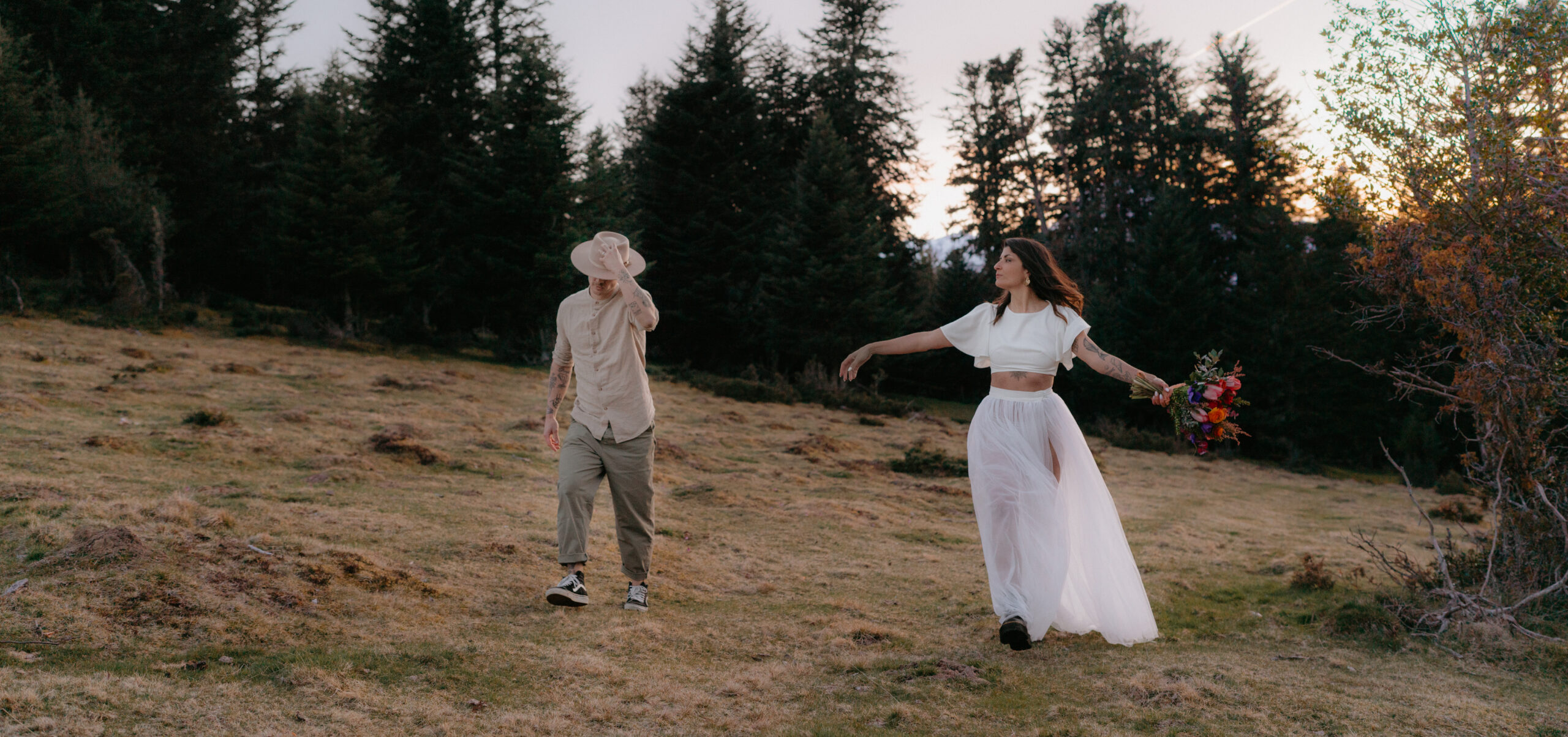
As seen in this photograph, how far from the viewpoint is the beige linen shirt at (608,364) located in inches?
213

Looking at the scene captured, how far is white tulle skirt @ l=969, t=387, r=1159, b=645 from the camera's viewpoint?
5000 mm

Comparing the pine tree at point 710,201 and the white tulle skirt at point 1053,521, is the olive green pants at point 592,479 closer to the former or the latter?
the white tulle skirt at point 1053,521

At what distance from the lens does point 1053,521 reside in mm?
5012

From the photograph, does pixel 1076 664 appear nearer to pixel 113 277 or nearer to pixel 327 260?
pixel 327 260

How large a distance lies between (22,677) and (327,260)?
2171cm

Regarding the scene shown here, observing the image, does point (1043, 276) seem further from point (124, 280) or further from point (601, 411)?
point (124, 280)

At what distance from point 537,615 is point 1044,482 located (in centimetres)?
311

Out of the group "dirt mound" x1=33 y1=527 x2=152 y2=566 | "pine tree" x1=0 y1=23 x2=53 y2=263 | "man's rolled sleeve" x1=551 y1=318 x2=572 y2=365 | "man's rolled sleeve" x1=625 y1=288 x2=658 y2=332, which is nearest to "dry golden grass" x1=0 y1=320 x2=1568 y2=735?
"dirt mound" x1=33 y1=527 x2=152 y2=566

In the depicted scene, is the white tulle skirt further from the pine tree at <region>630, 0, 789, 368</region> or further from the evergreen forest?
the pine tree at <region>630, 0, 789, 368</region>

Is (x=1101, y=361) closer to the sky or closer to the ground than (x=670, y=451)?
closer to the sky

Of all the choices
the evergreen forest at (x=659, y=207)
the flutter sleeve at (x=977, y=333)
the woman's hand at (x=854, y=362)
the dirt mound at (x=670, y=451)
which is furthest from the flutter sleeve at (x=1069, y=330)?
the evergreen forest at (x=659, y=207)

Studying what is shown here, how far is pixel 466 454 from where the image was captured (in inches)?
419

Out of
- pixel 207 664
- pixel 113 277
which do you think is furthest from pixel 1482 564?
pixel 113 277

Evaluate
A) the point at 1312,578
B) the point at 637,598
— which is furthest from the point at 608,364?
the point at 1312,578
